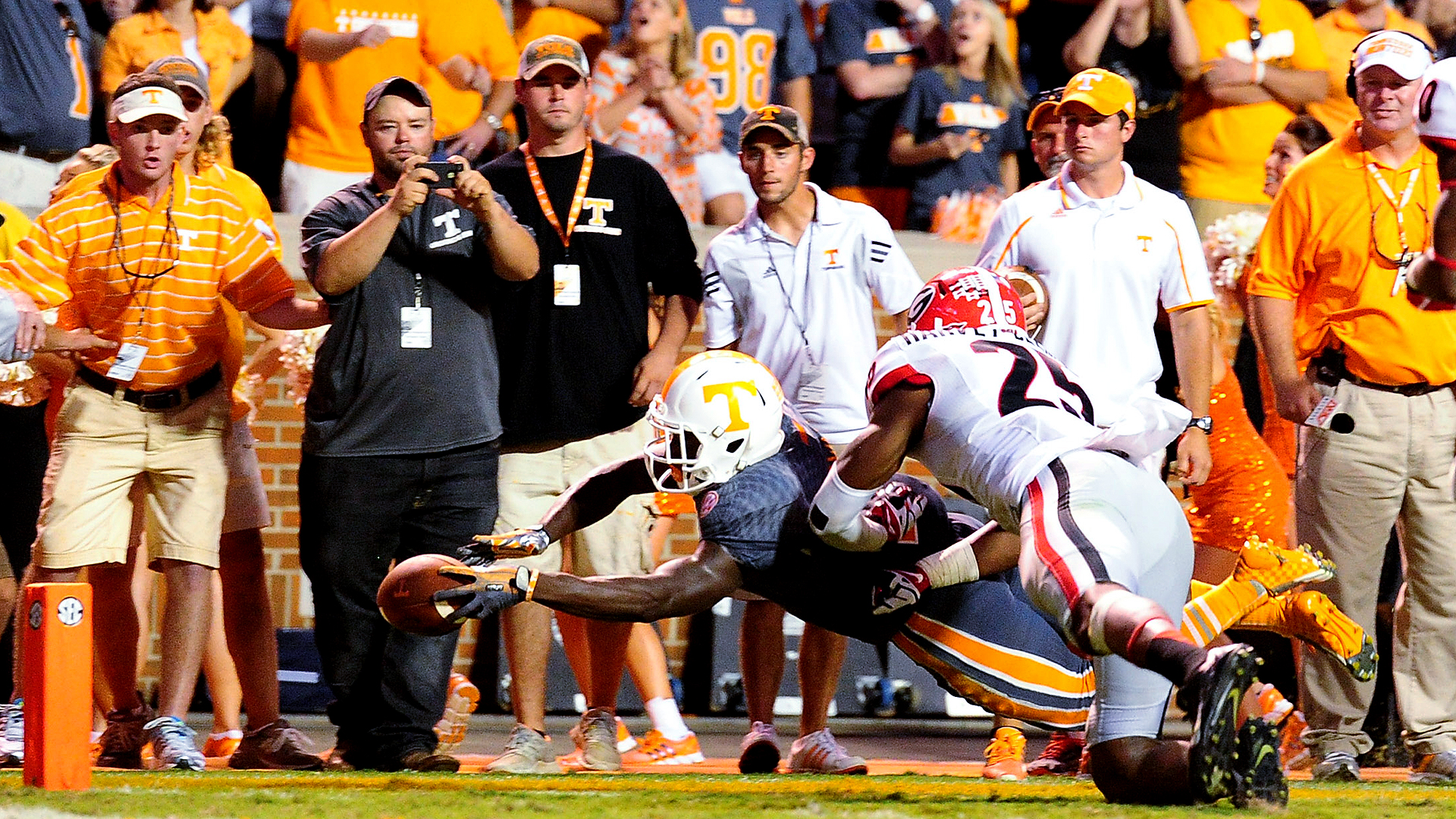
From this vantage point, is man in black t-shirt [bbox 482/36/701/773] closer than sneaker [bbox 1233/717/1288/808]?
No

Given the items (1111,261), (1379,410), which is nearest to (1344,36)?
(1379,410)

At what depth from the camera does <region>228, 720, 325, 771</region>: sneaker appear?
19.3 feet

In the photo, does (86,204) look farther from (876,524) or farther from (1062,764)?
(1062,764)

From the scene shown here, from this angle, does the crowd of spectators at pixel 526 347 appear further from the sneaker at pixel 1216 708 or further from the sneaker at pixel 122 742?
the sneaker at pixel 1216 708

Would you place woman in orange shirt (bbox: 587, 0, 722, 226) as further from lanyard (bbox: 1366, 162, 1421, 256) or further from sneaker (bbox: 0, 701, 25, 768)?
sneaker (bbox: 0, 701, 25, 768)

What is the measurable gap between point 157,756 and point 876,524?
2.36m

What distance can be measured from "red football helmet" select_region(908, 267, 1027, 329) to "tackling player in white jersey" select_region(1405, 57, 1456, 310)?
1.03m

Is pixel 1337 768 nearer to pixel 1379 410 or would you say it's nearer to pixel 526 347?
pixel 1379 410

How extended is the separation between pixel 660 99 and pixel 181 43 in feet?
7.05

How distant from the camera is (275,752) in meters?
5.97

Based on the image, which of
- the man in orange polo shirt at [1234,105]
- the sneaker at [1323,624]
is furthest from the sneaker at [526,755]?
the man in orange polo shirt at [1234,105]

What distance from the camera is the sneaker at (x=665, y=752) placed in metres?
6.55

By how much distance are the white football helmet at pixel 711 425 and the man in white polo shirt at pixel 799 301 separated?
1.00m

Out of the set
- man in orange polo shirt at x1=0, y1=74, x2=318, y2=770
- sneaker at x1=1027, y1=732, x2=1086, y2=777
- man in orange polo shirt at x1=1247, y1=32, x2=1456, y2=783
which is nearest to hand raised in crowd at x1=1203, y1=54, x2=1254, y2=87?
man in orange polo shirt at x1=1247, y1=32, x2=1456, y2=783
